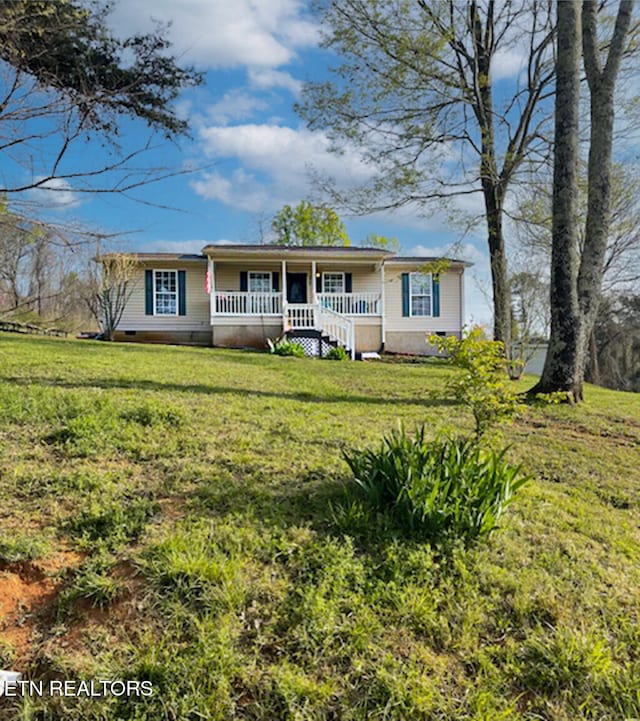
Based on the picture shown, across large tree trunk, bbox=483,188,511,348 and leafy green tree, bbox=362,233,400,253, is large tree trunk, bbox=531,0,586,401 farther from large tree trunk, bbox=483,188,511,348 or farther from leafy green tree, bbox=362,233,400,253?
leafy green tree, bbox=362,233,400,253

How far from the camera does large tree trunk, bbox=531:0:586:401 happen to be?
6.14m

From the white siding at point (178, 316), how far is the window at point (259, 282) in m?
1.66

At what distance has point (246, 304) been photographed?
15.1 m

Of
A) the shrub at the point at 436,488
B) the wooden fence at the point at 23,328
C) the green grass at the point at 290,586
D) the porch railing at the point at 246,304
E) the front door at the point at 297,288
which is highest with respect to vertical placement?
the front door at the point at 297,288

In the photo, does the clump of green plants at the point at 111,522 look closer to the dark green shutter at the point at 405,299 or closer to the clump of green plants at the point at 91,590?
the clump of green plants at the point at 91,590

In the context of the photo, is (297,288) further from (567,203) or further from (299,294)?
(567,203)

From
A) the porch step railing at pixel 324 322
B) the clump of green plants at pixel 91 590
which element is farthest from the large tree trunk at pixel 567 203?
the porch step railing at pixel 324 322

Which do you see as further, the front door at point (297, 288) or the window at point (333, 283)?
the front door at point (297, 288)

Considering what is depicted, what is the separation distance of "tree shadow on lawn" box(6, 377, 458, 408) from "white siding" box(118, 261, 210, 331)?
408 inches

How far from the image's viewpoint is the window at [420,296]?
55.1 ft

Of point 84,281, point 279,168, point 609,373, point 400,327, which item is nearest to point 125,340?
point 84,281

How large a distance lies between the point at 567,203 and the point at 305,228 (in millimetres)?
23677

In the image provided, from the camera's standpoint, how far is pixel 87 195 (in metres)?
3.60

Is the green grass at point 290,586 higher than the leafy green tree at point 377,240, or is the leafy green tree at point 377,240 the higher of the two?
the leafy green tree at point 377,240
